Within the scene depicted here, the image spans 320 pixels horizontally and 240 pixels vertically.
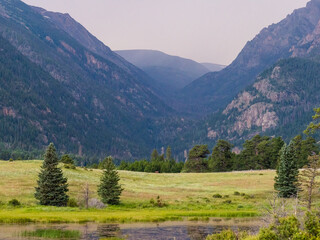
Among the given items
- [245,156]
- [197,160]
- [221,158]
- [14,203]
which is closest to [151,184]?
[14,203]

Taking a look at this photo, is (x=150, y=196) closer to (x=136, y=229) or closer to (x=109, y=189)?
(x=109, y=189)

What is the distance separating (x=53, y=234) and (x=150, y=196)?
37.2m

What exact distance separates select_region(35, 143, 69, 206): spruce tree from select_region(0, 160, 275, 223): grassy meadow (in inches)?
79.0

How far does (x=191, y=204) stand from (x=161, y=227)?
21.9 meters

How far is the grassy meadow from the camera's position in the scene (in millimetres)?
60044

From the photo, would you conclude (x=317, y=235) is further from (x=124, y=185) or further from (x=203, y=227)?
(x=124, y=185)

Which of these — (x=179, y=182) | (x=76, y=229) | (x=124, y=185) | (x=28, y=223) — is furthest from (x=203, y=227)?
(x=179, y=182)

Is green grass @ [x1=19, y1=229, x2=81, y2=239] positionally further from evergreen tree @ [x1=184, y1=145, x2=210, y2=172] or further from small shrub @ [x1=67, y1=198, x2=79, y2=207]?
evergreen tree @ [x1=184, y1=145, x2=210, y2=172]

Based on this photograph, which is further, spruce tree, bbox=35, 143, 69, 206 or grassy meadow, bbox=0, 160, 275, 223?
spruce tree, bbox=35, 143, 69, 206

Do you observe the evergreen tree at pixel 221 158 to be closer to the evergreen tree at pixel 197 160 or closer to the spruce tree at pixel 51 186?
the evergreen tree at pixel 197 160

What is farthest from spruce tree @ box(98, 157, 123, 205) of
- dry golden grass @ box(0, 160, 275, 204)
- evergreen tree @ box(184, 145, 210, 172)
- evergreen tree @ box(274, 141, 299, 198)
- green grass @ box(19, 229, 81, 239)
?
evergreen tree @ box(184, 145, 210, 172)

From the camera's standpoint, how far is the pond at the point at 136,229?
151 feet

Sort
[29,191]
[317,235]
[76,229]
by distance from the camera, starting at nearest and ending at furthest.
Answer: [317,235], [76,229], [29,191]

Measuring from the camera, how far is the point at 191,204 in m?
75.0
